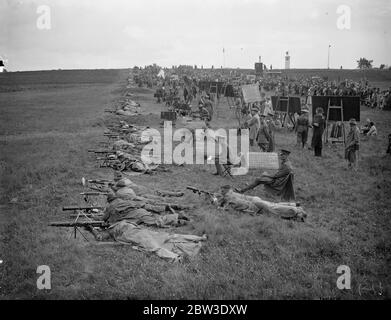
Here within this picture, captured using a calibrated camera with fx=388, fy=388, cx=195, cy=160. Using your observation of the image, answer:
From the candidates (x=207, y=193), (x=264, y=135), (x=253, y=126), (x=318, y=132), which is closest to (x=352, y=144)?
(x=318, y=132)

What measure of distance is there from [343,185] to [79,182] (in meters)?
8.33

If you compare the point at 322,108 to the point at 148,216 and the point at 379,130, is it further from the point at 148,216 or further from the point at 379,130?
the point at 148,216

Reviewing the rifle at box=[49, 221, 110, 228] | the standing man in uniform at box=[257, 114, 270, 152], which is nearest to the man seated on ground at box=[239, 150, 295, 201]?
the rifle at box=[49, 221, 110, 228]

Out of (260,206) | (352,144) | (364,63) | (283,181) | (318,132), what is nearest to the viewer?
(260,206)

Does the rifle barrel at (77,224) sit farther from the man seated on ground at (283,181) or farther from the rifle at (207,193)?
the man seated on ground at (283,181)

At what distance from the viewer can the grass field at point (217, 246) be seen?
6.28 meters

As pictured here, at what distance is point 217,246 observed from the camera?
7805 millimetres

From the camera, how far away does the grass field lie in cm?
628

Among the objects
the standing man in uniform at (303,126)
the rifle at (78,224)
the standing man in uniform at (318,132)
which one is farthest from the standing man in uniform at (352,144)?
the rifle at (78,224)

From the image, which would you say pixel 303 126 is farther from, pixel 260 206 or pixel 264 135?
pixel 260 206

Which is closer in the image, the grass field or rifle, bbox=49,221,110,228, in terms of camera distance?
→ the grass field

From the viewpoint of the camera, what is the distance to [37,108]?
112 feet

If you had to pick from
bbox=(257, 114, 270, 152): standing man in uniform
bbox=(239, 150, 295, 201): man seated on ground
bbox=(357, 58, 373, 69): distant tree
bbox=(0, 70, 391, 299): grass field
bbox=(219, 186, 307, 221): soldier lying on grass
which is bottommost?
bbox=(0, 70, 391, 299): grass field

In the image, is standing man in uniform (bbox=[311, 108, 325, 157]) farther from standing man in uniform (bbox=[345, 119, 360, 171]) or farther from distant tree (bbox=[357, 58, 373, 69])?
distant tree (bbox=[357, 58, 373, 69])
